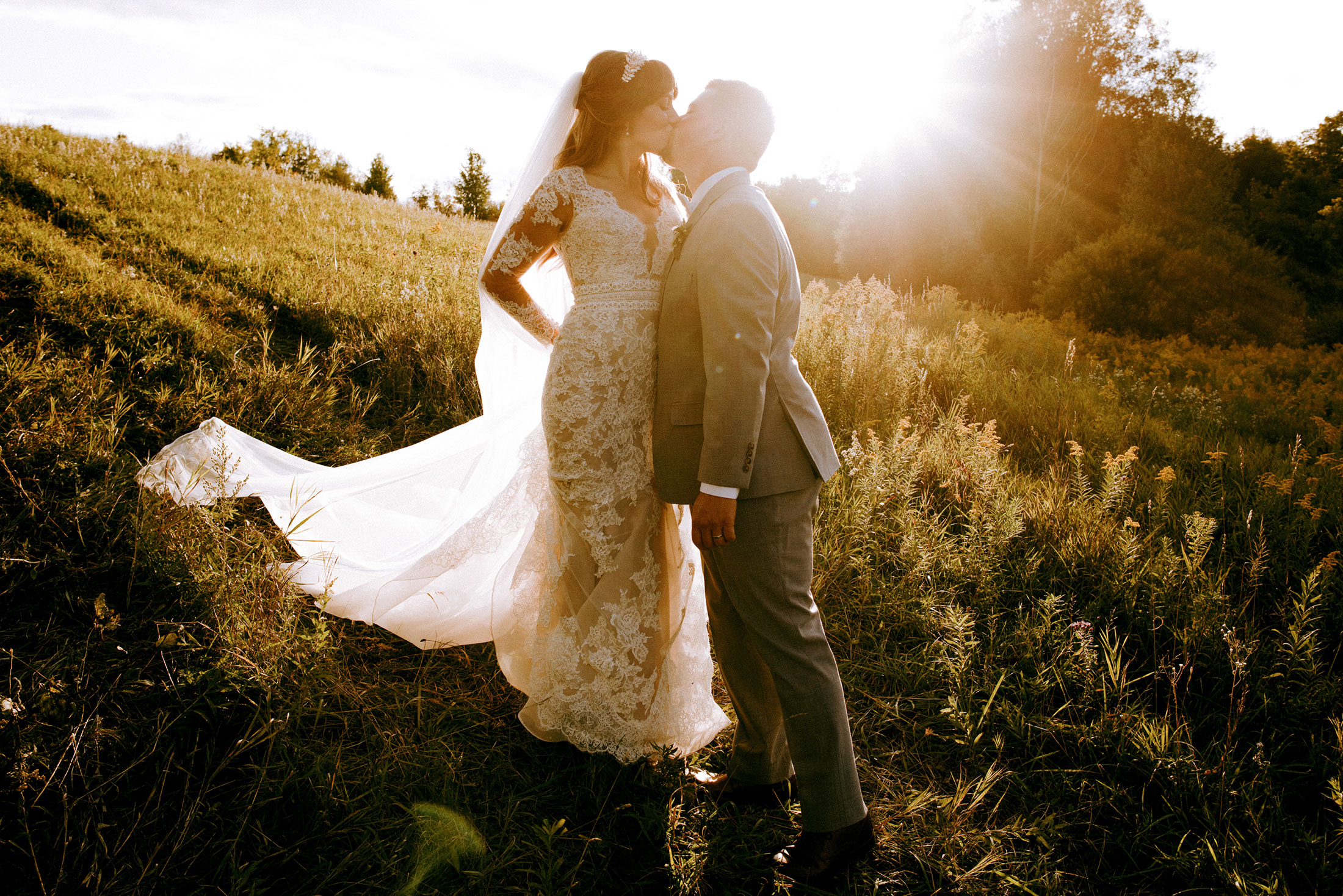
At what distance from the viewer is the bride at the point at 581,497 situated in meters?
→ 2.36

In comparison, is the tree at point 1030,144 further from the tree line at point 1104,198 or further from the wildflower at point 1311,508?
the wildflower at point 1311,508

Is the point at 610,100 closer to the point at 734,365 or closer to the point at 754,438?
the point at 734,365

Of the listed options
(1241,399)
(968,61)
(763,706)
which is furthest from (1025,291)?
(763,706)

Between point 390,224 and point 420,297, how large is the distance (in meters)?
4.83

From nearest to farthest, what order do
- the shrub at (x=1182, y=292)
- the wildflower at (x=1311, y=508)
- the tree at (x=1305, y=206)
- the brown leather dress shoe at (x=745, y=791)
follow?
the brown leather dress shoe at (x=745, y=791) → the wildflower at (x=1311, y=508) → the shrub at (x=1182, y=292) → the tree at (x=1305, y=206)

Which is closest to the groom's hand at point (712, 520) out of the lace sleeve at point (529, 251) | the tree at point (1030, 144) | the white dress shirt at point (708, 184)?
the white dress shirt at point (708, 184)

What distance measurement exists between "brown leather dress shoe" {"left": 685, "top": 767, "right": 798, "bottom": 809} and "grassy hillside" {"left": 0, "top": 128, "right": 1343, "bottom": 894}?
7 cm

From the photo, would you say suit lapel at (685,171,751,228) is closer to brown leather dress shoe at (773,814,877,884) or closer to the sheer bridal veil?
the sheer bridal veil

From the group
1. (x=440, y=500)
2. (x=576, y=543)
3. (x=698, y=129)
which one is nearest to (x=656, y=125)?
(x=698, y=129)

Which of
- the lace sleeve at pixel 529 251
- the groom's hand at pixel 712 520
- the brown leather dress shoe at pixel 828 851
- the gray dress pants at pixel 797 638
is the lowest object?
the brown leather dress shoe at pixel 828 851

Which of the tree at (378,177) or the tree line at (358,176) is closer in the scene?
the tree line at (358,176)

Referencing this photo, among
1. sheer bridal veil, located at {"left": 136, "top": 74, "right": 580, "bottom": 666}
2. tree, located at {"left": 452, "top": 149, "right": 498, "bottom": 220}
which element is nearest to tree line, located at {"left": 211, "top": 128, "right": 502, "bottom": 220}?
tree, located at {"left": 452, "top": 149, "right": 498, "bottom": 220}

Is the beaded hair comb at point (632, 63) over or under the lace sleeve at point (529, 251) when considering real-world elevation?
over

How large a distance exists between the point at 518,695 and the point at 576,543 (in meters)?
0.94
